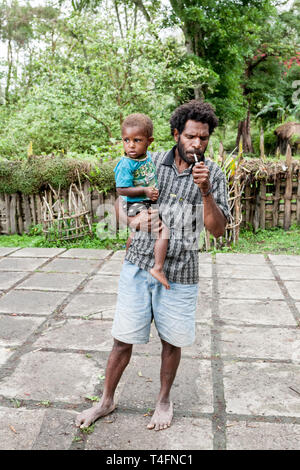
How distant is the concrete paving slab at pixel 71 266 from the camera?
5.04 meters

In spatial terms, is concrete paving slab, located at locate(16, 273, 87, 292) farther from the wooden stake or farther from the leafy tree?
the leafy tree

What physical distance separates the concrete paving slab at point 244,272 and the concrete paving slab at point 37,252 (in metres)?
2.25

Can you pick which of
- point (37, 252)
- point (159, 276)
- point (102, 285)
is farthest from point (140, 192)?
point (37, 252)

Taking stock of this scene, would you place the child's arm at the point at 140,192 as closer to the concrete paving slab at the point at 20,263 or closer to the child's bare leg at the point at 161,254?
the child's bare leg at the point at 161,254

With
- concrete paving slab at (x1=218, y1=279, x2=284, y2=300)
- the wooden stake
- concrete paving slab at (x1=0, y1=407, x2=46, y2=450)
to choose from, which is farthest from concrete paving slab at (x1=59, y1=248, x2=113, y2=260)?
concrete paving slab at (x1=0, y1=407, x2=46, y2=450)

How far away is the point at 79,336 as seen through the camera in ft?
10.7

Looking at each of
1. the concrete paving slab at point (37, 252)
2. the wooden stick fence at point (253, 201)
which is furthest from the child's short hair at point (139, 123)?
the wooden stick fence at point (253, 201)

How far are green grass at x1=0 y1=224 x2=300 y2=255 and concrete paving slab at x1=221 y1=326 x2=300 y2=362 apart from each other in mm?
2647

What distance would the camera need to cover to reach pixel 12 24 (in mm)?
18266

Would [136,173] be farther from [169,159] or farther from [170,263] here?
[170,263]

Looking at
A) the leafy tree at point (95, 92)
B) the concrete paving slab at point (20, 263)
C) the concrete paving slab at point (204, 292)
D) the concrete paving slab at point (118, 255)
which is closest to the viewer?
the concrete paving slab at point (204, 292)
